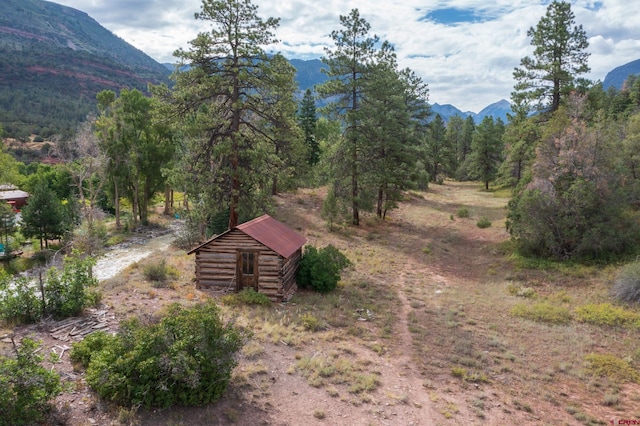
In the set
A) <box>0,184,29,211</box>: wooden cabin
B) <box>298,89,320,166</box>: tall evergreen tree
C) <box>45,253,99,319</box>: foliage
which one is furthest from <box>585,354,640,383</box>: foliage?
<box>0,184,29,211</box>: wooden cabin

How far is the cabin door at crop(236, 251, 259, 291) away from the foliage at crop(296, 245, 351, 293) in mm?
2747

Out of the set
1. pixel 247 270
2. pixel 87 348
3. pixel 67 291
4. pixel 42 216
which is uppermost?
pixel 42 216

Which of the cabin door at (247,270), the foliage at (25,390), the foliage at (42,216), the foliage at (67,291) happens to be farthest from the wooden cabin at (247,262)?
the foliage at (42,216)

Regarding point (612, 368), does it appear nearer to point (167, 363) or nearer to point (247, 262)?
point (167, 363)

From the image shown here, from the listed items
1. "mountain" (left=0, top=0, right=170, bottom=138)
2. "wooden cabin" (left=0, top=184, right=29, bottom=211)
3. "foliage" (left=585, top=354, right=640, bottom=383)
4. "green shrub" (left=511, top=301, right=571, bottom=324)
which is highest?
"mountain" (left=0, top=0, right=170, bottom=138)

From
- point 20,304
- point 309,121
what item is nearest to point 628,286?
point 20,304

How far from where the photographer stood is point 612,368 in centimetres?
1201

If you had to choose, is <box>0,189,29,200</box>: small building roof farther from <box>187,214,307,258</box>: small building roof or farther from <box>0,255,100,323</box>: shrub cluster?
<box>0,255,100,323</box>: shrub cluster

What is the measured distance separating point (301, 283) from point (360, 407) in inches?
380

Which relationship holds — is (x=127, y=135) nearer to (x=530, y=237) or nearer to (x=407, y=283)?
(x=407, y=283)

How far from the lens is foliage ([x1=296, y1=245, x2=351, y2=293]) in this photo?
60.8 feet

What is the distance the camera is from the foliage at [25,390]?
6.90 meters

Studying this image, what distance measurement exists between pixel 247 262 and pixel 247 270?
0.36 metres

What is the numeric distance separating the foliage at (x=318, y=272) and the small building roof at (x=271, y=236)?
2.97 ft
